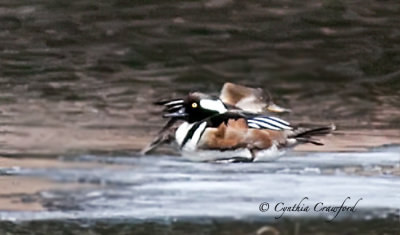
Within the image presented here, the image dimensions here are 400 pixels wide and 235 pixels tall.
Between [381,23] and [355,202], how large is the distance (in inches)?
8.8

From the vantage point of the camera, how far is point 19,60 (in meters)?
0.88

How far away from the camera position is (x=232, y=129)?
2.84 ft

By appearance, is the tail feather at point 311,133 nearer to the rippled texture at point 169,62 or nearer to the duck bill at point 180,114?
the rippled texture at point 169,62

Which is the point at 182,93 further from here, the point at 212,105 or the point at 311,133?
the point at 311,133

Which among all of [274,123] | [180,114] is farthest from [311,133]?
[180,114]

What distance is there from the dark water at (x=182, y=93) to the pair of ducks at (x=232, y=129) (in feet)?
0.04

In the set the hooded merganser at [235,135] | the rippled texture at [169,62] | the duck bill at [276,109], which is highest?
the rippled texture at [169,62]

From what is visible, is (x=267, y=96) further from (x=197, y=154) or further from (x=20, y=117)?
(x=20, y=117)

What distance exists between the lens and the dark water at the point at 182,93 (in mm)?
854

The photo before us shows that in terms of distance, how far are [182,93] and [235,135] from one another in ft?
0.26

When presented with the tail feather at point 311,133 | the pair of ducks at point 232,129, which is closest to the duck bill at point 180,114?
the pair of ducks at point 232,129

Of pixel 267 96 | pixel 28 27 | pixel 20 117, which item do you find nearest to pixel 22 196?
pixel 20 117

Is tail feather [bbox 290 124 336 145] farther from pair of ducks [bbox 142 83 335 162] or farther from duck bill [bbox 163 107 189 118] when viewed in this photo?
duck bill [bbox 163 107 189 118]

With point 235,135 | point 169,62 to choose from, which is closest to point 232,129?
point 235,135
